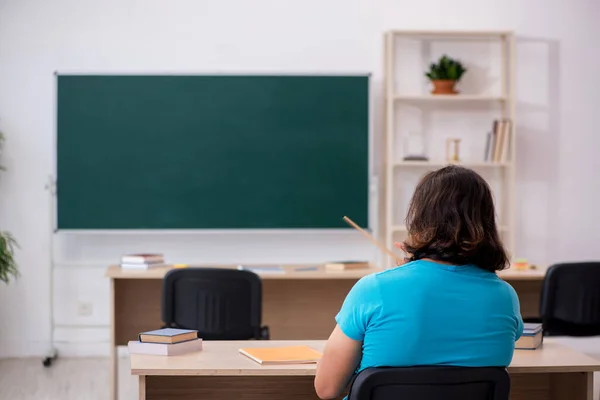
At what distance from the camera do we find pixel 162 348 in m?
2.34

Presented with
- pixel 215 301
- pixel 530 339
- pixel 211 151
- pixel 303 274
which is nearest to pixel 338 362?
pixel 530 339

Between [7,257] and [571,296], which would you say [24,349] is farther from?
[571,296]

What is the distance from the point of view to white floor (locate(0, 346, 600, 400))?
4.59 metres

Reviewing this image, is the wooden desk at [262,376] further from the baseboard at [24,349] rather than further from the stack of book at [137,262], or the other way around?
the baseboard at [24,349]

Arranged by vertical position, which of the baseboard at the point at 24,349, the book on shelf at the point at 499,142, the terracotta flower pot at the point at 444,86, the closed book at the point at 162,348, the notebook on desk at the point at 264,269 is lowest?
the baseboard at the point at 24,349

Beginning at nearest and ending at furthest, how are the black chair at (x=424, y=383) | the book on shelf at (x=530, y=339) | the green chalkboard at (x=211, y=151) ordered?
the black chair at (x=424, y=383), the book on shelf at (x=530, y=339), the green chalkboard at (x=211, y=151)

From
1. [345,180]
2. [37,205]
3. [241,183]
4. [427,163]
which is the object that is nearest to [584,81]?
[427,163]

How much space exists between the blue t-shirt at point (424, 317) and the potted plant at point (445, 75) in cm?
385

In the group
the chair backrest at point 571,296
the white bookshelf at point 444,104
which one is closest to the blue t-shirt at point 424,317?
the chair backrest at point 571,296

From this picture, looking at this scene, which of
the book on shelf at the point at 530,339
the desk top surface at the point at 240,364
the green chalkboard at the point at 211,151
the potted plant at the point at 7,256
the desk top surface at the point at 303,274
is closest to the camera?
the desk top surface at the point at 240,364

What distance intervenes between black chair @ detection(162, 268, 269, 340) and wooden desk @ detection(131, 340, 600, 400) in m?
1.10

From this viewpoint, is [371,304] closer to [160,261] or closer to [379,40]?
[160,261]

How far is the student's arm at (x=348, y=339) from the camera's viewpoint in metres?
1.84

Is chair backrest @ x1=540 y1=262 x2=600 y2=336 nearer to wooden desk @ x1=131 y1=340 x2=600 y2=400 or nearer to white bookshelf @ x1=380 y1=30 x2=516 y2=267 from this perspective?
wooden desk @ x1=131 y1=340 x2=600 y2=400
